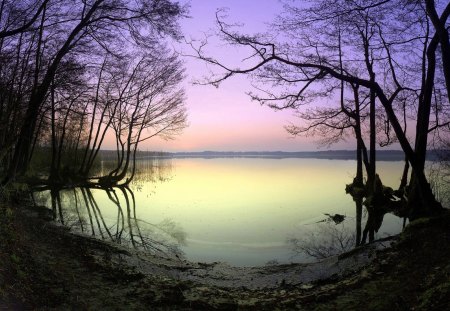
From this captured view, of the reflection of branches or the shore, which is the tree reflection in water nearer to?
the shore

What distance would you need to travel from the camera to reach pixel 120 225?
1477cm

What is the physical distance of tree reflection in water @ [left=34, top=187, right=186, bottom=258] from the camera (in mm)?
11859

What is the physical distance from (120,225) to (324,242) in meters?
7.39

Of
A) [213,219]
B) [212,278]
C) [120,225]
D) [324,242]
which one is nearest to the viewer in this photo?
[212,278]

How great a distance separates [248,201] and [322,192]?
7208 millimetres

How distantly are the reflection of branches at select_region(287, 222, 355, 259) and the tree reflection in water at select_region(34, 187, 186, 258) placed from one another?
3543mm

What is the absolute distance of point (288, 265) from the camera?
30.1 ft

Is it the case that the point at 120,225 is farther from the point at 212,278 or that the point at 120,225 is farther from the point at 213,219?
the point at 212,278

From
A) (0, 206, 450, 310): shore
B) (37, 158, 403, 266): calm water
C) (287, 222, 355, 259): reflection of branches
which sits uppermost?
(0, 206, 450, 310): shore

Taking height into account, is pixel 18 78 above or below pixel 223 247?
above

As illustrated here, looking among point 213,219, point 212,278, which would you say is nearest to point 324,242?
point 213,219

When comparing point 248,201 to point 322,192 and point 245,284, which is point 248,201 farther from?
point 245,284

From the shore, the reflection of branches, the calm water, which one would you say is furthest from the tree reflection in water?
the reflection of branches

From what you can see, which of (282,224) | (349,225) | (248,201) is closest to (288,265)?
(282,224)
